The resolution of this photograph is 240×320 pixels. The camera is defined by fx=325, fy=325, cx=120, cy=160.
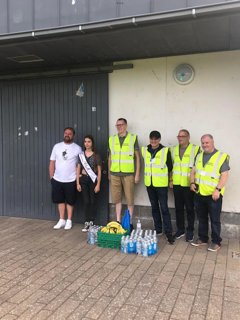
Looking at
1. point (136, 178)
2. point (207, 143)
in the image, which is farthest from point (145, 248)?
point (207, 143)

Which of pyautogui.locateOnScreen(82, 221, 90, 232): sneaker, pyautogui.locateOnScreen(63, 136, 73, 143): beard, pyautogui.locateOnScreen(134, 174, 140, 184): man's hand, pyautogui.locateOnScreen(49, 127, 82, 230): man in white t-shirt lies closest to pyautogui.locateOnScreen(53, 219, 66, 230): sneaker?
pyautogui.locateOnScreen(49, 127, 82, 230): man in white t-shirt

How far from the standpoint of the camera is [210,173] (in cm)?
466

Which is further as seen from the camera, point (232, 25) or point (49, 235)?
point (49, 235)

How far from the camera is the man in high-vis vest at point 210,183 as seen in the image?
15.1 feet

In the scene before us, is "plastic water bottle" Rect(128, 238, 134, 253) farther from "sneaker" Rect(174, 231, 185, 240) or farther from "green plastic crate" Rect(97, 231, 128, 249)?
"sneaker" Rect(174, 231, 185, 240)

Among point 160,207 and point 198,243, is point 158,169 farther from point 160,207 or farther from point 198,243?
point 198,243

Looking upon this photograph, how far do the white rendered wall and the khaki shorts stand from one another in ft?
0.92

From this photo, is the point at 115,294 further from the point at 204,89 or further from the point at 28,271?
the point at 204,89

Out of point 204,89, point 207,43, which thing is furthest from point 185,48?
point 204,89

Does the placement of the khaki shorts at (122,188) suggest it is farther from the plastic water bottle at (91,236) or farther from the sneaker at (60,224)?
the sneaker at (60,224)

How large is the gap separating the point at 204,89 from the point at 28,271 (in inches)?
150

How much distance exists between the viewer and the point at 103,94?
5.93 meters

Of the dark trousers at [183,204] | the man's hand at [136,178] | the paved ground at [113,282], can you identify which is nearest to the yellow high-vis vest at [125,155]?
the man's hand at [136,178]

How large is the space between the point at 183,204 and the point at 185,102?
5.57 feet
